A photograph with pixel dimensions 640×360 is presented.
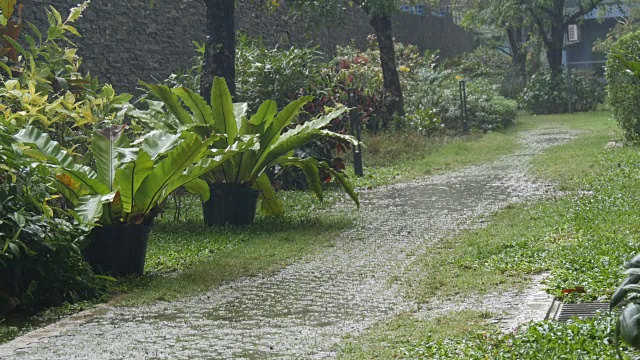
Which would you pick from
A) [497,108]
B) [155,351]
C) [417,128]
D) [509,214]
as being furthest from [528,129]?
[155,351]

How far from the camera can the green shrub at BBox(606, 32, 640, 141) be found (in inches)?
617

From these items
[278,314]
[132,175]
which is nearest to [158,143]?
[132,175]

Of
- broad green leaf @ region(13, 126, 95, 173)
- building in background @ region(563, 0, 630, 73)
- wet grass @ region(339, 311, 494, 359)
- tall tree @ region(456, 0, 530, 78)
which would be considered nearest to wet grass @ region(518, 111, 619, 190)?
tall tree @ region(456, 0, 530, 78)

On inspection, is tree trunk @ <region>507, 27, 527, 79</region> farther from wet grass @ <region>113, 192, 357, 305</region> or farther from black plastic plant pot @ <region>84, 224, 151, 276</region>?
black plastic plant pot @ <region>84, 224, 151, 276</region>

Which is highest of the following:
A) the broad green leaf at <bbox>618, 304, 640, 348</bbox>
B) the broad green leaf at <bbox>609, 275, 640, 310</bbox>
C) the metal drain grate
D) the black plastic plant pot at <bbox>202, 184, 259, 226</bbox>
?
the broad green leaf at <bbox>609, 275, 640, 310</bbox>

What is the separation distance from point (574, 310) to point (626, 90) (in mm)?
10988

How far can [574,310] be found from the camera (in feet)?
18.5

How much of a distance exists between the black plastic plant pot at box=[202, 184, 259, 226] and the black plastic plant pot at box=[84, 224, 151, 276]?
2.30 meters

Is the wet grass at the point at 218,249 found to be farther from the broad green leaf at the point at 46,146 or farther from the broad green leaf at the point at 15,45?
the broad green leaf at the point at 15,45

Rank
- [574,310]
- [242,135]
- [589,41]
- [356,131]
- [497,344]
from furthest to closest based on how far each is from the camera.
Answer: [589,41]
[356,131]
[242,135]
[574,310]
[497,344]

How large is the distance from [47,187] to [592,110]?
23245 millimetres

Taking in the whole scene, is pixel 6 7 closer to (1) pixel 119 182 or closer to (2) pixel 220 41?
(1) pixel 119 182

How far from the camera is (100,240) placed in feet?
24.6

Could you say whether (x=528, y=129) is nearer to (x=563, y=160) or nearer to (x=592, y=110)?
(x=592, y=110)
